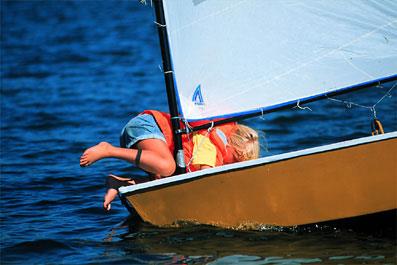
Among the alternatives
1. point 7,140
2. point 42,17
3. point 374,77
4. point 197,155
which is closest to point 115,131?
point 7,140

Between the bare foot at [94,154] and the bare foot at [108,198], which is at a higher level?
the bare foot at [94,154]

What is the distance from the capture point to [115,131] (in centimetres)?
902

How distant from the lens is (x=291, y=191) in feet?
15.7

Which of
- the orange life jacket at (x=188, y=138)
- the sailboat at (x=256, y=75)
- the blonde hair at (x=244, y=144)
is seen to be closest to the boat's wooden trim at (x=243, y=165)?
the sailboat at (x=256, y=75)

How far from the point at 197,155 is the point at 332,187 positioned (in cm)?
86

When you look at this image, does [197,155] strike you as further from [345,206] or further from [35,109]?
[35,109]

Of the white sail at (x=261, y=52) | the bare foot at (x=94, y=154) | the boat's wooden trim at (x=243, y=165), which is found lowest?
the boat's wooden trim at (x=243, y=165)

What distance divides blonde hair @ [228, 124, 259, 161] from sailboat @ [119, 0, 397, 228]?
0.31 meters

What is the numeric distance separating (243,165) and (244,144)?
57 centimetres

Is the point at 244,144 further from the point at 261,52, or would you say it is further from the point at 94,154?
the point at 94,154

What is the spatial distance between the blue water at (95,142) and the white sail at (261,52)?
2.15 feet

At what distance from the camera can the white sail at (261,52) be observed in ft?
16.2

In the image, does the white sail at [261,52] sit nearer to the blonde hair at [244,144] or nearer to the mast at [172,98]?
the mast at [172,98]

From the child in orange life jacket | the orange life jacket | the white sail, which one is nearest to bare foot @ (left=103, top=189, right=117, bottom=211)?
the child in orange life jacket
